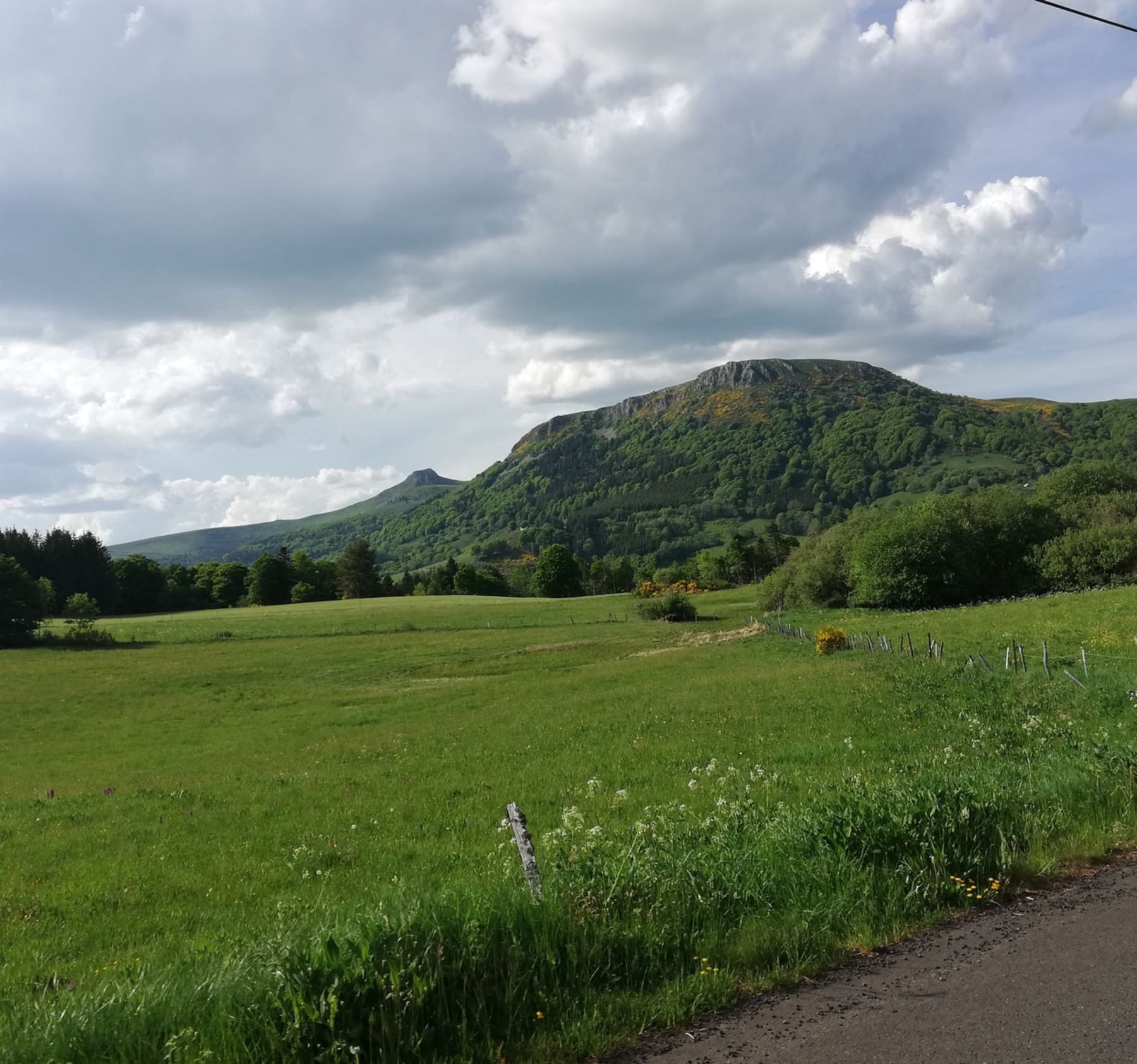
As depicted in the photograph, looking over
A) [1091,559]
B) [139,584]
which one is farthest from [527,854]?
[139,584]

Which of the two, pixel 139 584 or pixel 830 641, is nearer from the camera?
pixel 830 641

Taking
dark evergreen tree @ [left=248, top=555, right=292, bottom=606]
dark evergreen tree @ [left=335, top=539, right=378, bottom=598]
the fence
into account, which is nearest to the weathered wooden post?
the fence

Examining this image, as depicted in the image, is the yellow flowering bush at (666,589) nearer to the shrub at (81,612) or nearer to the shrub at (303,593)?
the shrub at (303,593)

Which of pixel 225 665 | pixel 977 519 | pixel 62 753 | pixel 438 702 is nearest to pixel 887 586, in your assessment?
pixel 977 519

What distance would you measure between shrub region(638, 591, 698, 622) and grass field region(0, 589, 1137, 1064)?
49791 mm

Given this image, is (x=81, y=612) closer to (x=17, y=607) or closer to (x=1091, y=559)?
(x=17, y=607)

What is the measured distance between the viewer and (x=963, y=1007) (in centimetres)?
532

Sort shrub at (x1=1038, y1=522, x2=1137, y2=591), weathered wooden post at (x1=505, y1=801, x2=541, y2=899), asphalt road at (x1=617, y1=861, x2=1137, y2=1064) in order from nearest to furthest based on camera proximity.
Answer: asphalt road at (x1=617, y1=861, x2=1137, y2=1064) < weathered wooden post at (x1=505, y1=801, x2=541, y2=899) < shrub at (x1=1038, y1=522, x2=1137, y2=591)

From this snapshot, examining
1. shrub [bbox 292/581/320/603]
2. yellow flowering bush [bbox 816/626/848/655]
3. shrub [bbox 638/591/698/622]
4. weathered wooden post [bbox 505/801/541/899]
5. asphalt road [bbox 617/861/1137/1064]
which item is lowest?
shrub [bbox 638/591/698/622]

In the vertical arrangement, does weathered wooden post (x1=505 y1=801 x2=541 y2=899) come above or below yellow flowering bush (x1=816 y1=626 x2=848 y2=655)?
above

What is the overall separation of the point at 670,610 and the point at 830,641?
48.4 m

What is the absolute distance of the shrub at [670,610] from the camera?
89812mm

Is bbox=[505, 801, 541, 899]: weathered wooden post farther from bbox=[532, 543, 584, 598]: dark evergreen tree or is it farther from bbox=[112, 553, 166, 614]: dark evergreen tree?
bbox=[112, 553, 166, 614]: dark evergreen tree

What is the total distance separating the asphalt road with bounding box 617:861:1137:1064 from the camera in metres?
4.84
